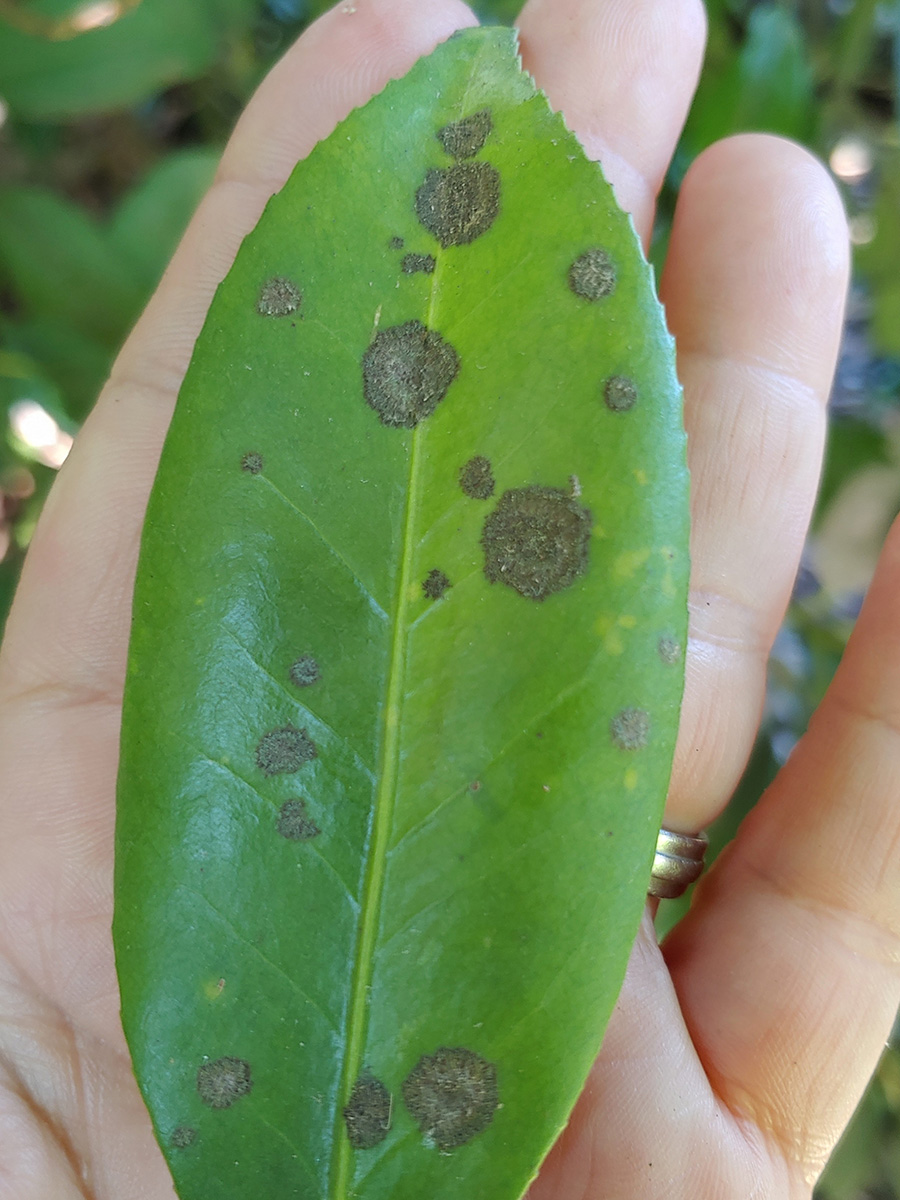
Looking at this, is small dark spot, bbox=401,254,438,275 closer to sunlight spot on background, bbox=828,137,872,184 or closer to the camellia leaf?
the camellia leaf

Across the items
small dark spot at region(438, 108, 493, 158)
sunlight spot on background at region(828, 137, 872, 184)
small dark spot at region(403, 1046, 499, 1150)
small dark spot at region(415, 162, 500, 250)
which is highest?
sunlight spot on background at region(828, 137, 872, 184)

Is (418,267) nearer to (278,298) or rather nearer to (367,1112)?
(278,298)

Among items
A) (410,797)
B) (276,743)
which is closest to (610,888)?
(410,797)

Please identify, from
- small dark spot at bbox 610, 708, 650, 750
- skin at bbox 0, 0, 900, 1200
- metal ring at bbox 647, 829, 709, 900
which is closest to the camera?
small dark spot at bbox 610, 708, 650, 750

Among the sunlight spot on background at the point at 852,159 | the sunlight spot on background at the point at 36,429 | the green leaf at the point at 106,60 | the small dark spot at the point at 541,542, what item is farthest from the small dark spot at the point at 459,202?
the sunlight spot on background at the point at 852,159

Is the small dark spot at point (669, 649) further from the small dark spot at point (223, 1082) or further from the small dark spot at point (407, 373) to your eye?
the small dark spot at point (223, 1082)

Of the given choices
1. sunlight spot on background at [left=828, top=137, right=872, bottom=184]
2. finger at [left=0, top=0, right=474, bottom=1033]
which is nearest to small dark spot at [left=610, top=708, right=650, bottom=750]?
finger at [left=0, top=0, right=474, bottom=1033]
